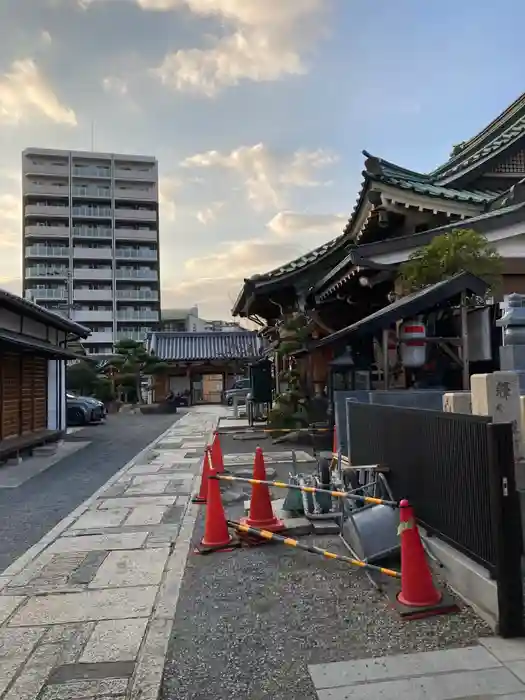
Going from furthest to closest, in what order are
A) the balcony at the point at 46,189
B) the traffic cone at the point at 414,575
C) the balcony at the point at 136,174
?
the balcony at the point at 136,174
the balcony at the point at 46,189
the traffic cone at the point at 414,575

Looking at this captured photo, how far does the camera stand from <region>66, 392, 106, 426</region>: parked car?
2358 centimetres

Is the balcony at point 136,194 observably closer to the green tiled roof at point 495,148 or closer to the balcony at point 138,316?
the balcony at point 138,316

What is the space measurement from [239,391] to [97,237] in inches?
1598

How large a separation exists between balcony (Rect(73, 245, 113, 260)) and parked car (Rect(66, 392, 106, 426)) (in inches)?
1605

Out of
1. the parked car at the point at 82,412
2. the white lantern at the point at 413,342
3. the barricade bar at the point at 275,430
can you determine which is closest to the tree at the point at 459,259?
the white lantern at the point at 413,342

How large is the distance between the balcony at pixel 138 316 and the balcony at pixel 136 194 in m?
13.3

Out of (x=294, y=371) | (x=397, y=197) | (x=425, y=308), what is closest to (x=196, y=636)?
(x=425, y=308)

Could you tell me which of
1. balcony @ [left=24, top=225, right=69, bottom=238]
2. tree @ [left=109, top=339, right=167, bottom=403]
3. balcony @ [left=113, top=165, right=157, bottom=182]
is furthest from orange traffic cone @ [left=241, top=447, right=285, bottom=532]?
balcony @ [left=113, top=165, right=157, bottom=182]

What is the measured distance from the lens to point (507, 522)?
333 cm

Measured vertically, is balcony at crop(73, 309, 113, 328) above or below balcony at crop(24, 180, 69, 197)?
below

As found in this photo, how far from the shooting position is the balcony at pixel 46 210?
60444mm

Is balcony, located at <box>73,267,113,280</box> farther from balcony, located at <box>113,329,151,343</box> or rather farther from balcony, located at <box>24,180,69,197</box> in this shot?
balcony, located at <box>24,180,69,197</box>

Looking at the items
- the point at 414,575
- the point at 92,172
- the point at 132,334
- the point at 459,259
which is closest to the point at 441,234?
the point at 459,259

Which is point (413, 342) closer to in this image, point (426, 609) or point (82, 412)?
point (426, 609)
